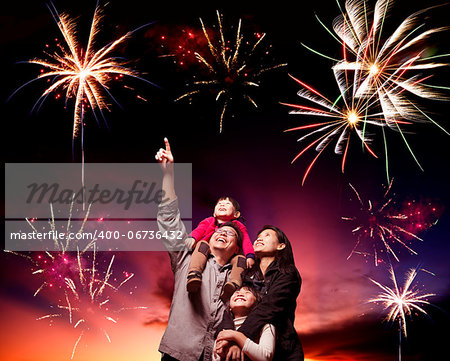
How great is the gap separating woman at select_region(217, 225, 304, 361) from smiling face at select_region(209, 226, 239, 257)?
243mm

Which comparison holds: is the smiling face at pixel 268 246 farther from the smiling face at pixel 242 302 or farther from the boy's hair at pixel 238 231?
the smiling face at pixel 242 302

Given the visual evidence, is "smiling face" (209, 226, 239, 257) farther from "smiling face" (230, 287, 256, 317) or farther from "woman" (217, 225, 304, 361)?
"smiling face" (230, 287, 256, 317)

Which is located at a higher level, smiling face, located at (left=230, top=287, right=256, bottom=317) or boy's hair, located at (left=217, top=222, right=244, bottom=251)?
boy's hair, located at (left=217, top=222, right=244, bottom=251)

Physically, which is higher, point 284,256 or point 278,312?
point 284,256

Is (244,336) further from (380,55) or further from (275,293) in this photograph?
(380,55)

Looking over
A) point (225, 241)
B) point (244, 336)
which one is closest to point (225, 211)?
point (225, 241)

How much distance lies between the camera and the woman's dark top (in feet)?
11.3

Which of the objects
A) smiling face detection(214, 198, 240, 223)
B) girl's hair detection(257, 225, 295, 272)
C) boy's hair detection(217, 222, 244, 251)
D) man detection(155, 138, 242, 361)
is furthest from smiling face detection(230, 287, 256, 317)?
smiling face detection(214, 198, 240, 223)

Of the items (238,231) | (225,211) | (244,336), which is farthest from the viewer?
(225,211)

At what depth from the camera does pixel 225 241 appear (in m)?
4.21

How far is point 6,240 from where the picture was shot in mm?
7066

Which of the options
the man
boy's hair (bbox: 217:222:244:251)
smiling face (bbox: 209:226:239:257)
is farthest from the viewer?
boy's hair (bbox: 217:222:244:251)

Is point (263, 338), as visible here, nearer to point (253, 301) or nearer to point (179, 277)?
point (253, 301)

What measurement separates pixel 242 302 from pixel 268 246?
61 cm
